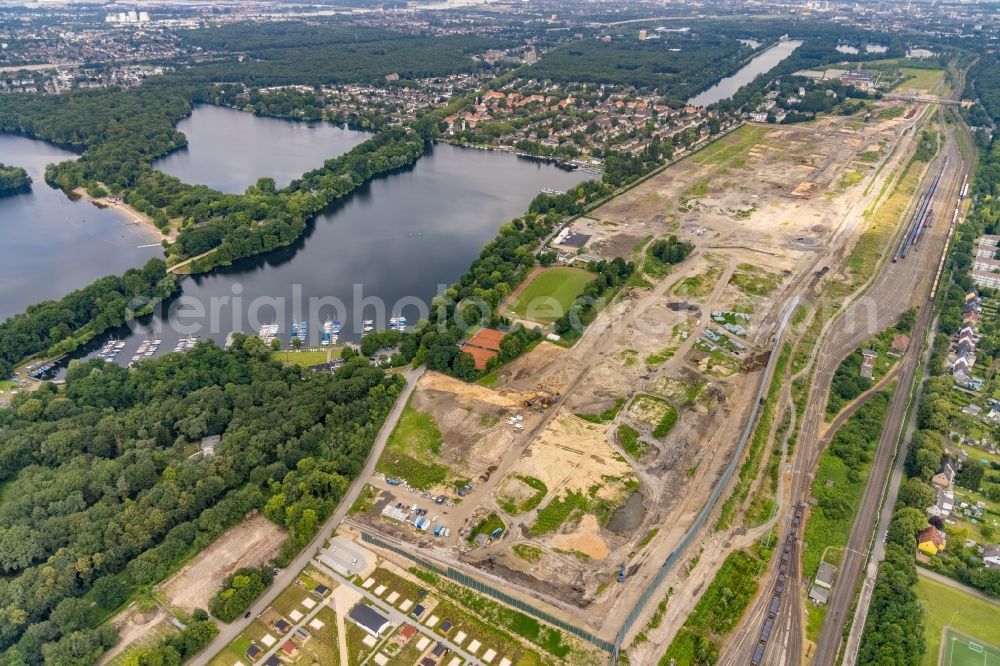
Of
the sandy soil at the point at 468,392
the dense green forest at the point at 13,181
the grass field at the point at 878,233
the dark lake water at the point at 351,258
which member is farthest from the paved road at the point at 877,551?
Answer: the dense green forest at the point at 13,181

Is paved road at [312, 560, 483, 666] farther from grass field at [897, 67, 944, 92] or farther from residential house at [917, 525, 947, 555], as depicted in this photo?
grass field at [897, 67, 944, 92]

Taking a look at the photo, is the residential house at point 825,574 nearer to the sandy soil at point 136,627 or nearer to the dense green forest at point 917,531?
the dense green forest at point 917,531

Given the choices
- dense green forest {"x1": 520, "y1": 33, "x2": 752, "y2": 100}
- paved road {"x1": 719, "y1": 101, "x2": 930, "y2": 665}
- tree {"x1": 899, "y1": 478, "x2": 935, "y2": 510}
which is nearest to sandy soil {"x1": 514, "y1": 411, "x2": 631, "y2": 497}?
paved road {"x1": 719, "y1": 101, "x2": 930, "y2": 665}

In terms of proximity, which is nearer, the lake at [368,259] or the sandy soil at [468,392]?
the sandy soil at [468,392]

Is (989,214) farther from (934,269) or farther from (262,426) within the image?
(262,426)

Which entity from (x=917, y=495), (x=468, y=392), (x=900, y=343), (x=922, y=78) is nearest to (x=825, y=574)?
(x=917, y=495)

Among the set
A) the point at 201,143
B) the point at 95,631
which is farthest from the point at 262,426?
the point at 201,143
